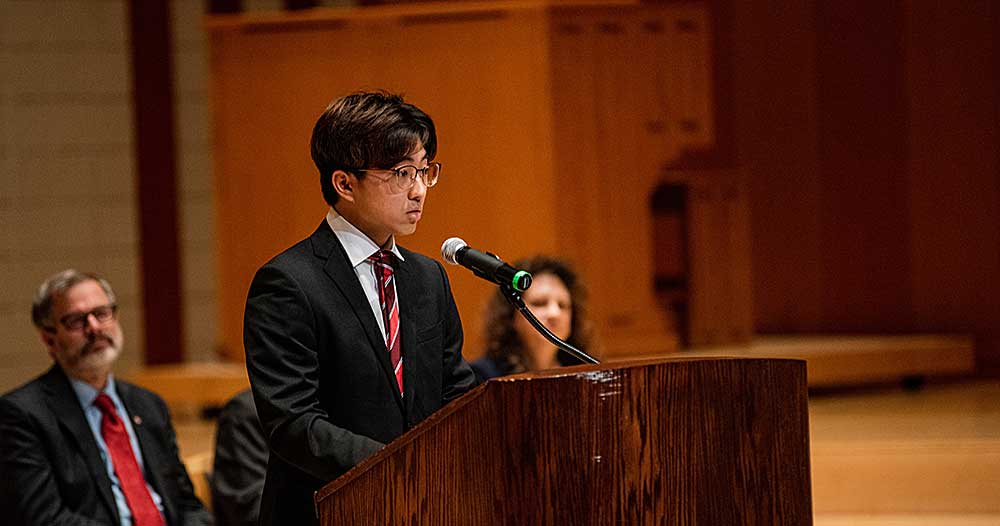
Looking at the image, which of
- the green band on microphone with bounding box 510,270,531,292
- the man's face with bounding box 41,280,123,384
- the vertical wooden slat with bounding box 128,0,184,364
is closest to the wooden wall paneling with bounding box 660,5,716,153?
the vertical wooden slat with bounding box 128,0,184,364

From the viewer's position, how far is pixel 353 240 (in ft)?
6.00

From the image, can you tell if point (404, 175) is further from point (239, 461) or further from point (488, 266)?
point (239, 461)

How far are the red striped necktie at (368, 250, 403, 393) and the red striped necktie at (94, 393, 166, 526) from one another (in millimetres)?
1440

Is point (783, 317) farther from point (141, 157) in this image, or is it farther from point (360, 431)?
point (360, 431)

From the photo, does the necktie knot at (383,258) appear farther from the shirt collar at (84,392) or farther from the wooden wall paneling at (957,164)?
the wooden wall paneling at (957,164)

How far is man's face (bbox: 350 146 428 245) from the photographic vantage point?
177 centimetres

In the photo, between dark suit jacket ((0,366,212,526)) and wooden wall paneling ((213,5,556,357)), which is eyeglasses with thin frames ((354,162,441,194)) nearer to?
dark suit jacket ((0,366,212,526))

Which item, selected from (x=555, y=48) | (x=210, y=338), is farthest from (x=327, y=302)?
(x=210, y=338)

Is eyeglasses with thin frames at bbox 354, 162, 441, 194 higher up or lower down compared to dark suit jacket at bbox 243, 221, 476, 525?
higher up

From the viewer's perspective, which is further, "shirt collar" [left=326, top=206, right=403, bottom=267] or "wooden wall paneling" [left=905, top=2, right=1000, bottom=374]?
"wooden wall paneling" [left=905, top=2, right=1000, bottom=374]

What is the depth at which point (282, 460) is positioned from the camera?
1.78 m

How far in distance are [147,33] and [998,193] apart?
374cm

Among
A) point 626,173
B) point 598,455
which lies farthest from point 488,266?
point 626,173

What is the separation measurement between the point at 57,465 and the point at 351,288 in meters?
1.44
